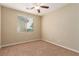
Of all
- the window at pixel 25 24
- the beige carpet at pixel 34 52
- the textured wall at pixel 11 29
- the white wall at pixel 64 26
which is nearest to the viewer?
the beige carpet at pixel 34 52

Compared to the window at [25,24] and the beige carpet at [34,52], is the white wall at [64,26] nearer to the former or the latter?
the beige carpet at [34,52]

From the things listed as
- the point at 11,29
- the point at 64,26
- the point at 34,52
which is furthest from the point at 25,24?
the point at 64,26

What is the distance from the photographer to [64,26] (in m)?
3.68

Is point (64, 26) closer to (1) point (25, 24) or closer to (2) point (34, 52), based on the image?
(2) point (34, 52)

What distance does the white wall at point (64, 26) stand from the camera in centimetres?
310

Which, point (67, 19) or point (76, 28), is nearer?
point (76, 28)

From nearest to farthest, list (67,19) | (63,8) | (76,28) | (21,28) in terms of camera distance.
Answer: (76,28), (67,19), (63,8), (21,28)

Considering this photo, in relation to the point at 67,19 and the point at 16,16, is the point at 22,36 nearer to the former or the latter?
the point at 16,16

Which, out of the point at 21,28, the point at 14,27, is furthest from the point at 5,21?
the point at 21,28

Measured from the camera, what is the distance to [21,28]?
15.6 feet

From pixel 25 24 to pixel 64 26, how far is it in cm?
264

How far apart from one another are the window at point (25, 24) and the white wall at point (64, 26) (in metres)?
1.23

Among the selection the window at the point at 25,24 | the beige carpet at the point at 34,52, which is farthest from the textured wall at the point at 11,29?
the beige carpet at the point at 34,52

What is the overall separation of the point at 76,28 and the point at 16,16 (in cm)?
340
